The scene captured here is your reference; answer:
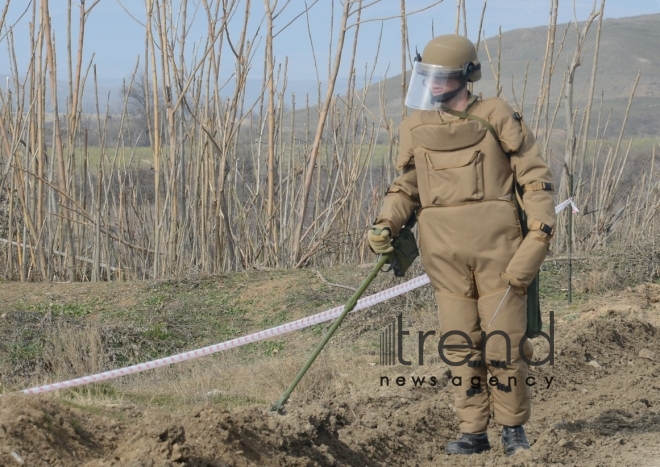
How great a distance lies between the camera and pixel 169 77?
6496 mm

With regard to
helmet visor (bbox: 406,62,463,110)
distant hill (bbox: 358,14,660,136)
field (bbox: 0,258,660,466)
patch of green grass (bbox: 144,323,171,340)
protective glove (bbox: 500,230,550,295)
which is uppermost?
distant hill (bbox: 358,14,660,136)

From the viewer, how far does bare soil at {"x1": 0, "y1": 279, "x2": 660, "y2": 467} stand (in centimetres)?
270

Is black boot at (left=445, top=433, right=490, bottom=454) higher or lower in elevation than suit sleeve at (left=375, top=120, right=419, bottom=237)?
lower

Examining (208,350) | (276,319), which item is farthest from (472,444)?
(276,319)

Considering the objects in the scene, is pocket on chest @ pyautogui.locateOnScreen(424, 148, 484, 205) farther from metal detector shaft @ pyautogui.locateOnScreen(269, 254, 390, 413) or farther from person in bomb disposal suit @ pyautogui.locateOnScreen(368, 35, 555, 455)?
metal detector shaft @ pyautogui.locateOnScreen(269, 254, 390, 413)

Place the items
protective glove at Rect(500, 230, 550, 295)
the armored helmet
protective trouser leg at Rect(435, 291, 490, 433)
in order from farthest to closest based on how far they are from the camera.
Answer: protective trouser leg at Rect(435, 291, 490, 433), the armored helmet, protective glove at Rect(500, 230, 550, 295)

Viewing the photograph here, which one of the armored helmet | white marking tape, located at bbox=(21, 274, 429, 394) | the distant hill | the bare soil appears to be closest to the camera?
the bare soil

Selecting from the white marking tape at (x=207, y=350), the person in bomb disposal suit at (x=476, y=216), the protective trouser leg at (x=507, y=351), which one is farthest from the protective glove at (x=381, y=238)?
the white marking tape at (x=207, y=350)

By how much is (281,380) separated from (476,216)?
1.77 meters

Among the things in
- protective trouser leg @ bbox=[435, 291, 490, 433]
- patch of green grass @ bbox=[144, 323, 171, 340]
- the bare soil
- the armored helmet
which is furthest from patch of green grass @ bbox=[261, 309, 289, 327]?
the armored helmet

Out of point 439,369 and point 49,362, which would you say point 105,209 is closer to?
point 49,362

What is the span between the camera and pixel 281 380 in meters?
4.62

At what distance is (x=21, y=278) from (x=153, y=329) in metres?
1.71

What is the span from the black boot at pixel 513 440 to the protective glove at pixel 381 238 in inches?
32.8
